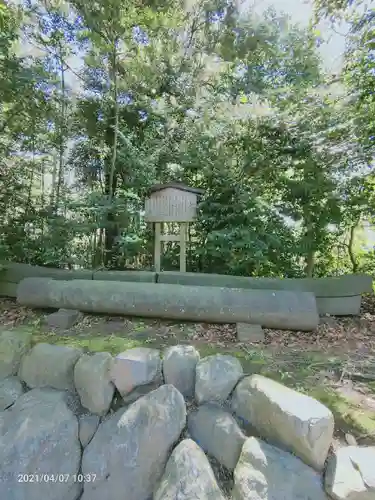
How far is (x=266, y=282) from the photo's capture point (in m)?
3.06

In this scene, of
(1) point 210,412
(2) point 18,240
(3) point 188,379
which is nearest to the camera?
(1) point 210,412

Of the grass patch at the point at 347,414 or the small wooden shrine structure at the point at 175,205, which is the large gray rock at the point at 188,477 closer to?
the grass patch at the point at 347,414

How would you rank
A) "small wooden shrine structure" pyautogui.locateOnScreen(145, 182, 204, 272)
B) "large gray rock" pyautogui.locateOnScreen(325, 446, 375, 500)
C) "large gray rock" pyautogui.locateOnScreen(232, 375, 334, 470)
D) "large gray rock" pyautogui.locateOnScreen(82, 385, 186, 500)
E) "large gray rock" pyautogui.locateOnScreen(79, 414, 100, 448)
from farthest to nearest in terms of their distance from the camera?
"small wooden shrine structure" pyautogui.locateOnScreen(145, 182, 204, 272)
"large gray rock" pyautogui.locateOnScreen(79, 414, 100, 448)
"large gray rock" pyautogui.locateOnScreen(82, 385, 186, 500)
"large gray rock" pyautogui.locateOnScreen(232, 375, 334, 470)
"large gray rock" pyautogui.locateOnScreen(325, 446, 375, 500)

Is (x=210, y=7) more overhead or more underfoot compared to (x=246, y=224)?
more overhead

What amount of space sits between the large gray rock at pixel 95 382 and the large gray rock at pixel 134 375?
6 cm

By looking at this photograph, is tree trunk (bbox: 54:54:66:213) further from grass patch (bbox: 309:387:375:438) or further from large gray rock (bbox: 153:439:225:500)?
grass patch (bbox: 309:387:375:438)

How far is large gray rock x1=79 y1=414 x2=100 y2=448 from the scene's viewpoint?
6.37 feet

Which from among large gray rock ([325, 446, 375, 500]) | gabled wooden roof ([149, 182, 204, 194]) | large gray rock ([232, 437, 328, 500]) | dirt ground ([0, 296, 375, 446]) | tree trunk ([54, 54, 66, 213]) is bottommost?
large gray rock ([232, 437, 328, 500])

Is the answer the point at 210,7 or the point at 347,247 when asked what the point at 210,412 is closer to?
the point at 347,247

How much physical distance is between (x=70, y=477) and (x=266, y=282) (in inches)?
89.8

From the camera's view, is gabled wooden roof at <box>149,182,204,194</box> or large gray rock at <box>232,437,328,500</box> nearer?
large gray rock at <box>232,437,328,500</box>

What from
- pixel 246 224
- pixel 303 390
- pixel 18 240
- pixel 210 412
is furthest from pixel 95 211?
pixel 303 390

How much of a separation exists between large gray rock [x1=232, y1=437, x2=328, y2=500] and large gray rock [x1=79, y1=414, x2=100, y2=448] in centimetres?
98

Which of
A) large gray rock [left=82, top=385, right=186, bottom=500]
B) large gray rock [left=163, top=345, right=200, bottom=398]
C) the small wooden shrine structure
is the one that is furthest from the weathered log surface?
large gray rock [left=82, top=385, right=186, bottom=500]
